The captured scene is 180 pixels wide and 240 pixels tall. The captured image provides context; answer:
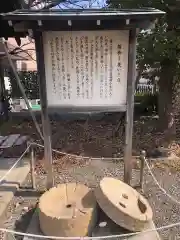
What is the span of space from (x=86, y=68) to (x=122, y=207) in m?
1.98

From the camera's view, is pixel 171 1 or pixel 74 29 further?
pixel 171 1

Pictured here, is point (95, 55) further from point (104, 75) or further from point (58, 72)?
point (58, 72)

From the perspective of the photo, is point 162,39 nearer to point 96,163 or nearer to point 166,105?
point 166,105

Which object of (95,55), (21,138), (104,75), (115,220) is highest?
(95,55)

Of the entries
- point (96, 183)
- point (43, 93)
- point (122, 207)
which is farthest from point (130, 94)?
point (96, 183)

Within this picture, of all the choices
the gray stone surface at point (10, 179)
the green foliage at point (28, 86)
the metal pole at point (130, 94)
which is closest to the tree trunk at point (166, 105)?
the metal pole at point (130, 94)

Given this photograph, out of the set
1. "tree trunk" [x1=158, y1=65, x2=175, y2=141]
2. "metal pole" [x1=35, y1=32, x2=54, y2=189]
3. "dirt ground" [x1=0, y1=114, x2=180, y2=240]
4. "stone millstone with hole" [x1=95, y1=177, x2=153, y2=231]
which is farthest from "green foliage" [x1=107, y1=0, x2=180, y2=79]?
"stone millstone with hole" [x1=95, y1=177, x2=153, y2=231]

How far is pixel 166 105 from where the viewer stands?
7508mm

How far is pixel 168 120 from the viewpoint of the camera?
756 cm

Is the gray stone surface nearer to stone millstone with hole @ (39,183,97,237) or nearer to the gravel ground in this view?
the gravel ground

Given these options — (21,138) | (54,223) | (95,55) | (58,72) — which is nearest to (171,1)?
(95,55)

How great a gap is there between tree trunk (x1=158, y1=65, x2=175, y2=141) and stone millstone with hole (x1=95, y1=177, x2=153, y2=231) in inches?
145

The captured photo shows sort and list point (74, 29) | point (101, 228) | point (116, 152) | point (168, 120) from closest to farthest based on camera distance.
Result: point (101, 228) < point (74, 29) < point (116, 152) < point (168, 120)

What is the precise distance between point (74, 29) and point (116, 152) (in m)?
3.45
